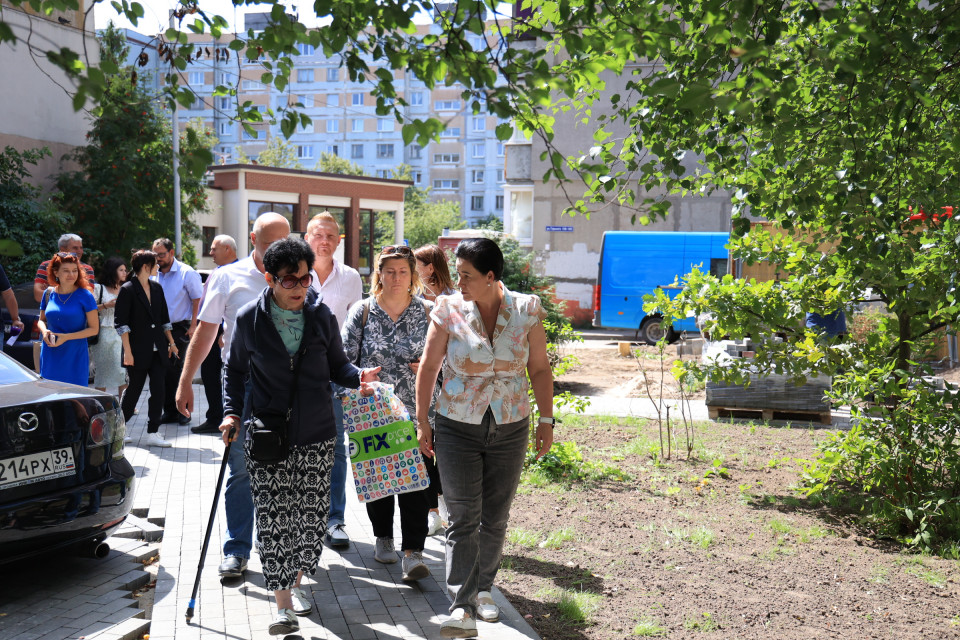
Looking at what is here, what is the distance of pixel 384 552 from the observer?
5316 millimetres

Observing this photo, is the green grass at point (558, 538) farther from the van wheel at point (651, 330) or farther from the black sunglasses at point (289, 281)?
the van wheel at point (651, 330)

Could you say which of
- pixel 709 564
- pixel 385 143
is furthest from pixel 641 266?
pixel 385 143

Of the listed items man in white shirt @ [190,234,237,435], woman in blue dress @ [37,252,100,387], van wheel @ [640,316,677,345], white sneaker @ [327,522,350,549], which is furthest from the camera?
van wheel @ [640,316,677,345]

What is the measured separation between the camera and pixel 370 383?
492cm

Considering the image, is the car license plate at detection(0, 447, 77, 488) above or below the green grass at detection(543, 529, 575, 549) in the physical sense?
above

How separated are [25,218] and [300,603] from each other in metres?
16.5

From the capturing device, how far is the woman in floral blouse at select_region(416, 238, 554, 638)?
167 inches

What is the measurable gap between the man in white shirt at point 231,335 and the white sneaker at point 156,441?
Result: 150 inches

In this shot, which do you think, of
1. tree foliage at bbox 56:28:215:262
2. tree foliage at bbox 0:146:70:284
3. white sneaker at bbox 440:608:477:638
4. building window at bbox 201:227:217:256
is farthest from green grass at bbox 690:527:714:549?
building window at bbox 201:227:217:256

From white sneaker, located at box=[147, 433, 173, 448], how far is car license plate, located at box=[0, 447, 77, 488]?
3992mm

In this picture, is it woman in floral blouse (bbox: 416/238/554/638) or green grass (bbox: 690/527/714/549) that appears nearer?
woman in floral blouse (bbox: 416/238/554/638)

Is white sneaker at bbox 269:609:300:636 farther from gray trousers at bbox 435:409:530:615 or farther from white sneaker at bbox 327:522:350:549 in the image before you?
white sneaker at bbox 327:522:350:549

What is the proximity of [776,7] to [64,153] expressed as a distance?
2114 cm

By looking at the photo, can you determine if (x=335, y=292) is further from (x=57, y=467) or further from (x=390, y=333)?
(x=57, y=467)
